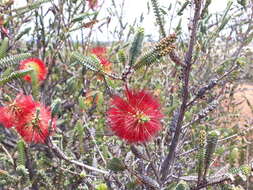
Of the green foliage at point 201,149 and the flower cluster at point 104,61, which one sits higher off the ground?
the flower cluster at point 104,61

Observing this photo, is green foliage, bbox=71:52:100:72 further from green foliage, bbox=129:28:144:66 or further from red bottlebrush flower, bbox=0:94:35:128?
red bottlebrush flower, bbox=0:94:35:128

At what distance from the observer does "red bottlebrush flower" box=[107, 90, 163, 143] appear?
4.70ft

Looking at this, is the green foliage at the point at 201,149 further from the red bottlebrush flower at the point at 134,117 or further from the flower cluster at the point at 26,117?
the flower cluster at the point at 26,117

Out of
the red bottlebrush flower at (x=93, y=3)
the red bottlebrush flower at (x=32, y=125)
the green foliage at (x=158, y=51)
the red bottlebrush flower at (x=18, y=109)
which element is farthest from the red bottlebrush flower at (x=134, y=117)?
the red bottlebrush flower at (x=93, y=3)

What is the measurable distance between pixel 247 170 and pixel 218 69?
1093 millimetres

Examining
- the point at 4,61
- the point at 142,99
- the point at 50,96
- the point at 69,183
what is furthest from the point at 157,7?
the point at 50,96

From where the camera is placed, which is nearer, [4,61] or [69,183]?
[4,61]

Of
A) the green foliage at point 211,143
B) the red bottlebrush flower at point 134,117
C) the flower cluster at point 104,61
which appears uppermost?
the flower cluster at point 104,61

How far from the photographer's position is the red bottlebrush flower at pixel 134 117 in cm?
143

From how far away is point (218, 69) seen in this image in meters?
2.25

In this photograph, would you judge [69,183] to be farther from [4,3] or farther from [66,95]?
[66,95]

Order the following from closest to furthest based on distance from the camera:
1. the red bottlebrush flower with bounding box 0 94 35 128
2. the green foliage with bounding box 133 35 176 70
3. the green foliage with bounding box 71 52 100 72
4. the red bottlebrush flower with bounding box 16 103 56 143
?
1. the green foliage with bounding box 133 35 176 70
2. the green foliage with bounding box 71 52 100 72
3. the red bottlebrush flower with bounding box 16 103 56 143
4. the red bottlebrush flower with bounding box 0 94 35 128

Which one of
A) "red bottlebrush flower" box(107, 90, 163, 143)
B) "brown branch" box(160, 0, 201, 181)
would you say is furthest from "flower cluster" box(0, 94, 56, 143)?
"brown branch" box(160, 0, 201, 181)

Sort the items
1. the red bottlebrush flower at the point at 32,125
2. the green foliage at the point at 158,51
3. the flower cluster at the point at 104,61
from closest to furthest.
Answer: the green foliage at the point at 158,51, the red bottlebrush flower at the point at 32,125, the flower cluster at the point at 104,61
